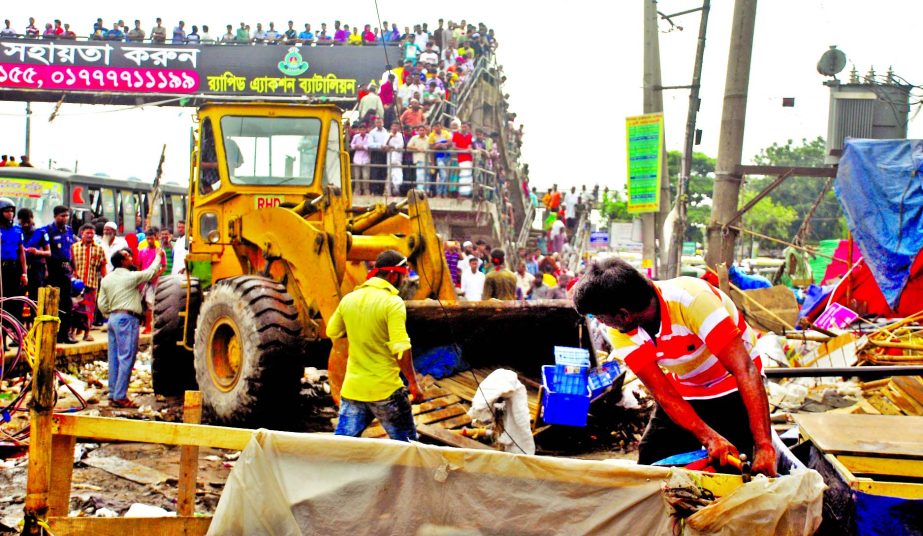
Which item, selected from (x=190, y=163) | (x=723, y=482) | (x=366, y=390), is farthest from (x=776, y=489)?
(x=190, y=163)

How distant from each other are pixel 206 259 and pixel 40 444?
20.4 ft

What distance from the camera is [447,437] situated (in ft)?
24.3

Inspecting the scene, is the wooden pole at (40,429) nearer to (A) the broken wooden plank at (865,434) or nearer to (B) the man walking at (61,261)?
(A) the broken wooden plank at (865,434)

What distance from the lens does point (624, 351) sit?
396 centimetres

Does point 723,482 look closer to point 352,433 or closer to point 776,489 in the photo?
point 776,489

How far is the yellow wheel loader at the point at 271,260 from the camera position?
8.10 m

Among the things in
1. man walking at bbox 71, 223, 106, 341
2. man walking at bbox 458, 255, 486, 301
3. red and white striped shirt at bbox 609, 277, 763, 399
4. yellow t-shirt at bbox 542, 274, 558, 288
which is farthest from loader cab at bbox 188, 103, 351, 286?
red and white striped shirt at bbox 609, 277, 763, 399

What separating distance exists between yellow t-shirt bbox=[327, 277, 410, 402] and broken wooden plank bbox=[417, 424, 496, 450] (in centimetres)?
127

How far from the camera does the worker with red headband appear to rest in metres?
6.16

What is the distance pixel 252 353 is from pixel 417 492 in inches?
187

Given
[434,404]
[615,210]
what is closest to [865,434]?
[434,404]

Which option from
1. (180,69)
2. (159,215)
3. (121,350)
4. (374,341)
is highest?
(180,69)

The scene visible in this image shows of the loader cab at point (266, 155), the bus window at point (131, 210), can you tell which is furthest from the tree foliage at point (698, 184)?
the loader cab at point (266, 155)

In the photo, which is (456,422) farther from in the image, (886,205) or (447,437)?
(886,205)
